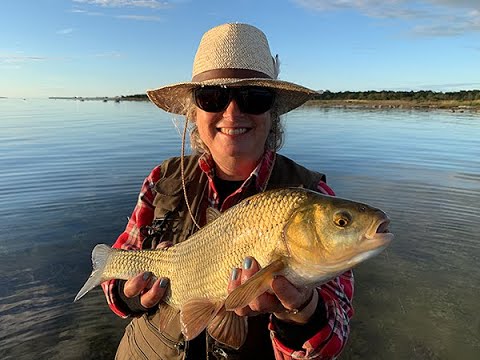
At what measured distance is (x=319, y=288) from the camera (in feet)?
8.35

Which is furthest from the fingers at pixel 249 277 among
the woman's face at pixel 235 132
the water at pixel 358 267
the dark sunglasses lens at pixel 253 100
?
the water at pixel 358 267

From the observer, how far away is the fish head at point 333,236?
79.9 inches

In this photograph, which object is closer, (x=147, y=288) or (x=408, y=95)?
(x=147, y=288)

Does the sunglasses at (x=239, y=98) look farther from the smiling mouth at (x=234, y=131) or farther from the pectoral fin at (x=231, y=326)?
the pectoral fin at (x=231, y=326)

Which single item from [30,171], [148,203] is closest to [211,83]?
[148,203]

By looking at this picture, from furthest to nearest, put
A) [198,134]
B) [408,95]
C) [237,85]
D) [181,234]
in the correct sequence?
[408,95]
[198,134]
[181,234]
[237,85]

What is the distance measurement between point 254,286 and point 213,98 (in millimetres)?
1381

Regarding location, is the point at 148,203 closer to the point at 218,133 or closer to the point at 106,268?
the point at 106,268

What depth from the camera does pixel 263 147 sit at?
3.17 meters

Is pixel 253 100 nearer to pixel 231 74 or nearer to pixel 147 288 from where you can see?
pixel 231 74

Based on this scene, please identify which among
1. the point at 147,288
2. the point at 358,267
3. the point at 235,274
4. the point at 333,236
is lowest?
the point at 358,267

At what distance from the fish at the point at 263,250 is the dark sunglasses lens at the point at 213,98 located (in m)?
0.71

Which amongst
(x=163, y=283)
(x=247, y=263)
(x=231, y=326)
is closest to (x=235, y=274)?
(x=247, y=263)

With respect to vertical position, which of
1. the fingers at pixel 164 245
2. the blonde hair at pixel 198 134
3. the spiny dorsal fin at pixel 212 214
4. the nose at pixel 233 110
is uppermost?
the nose at pixel 233 110
